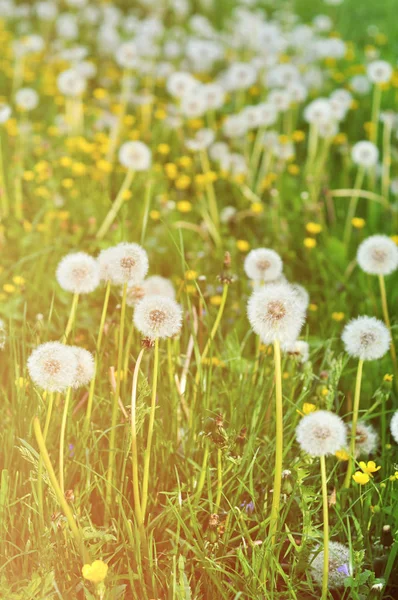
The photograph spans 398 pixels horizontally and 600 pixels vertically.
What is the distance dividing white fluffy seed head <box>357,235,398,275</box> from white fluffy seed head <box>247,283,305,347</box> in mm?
614

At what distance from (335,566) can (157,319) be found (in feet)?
2.12

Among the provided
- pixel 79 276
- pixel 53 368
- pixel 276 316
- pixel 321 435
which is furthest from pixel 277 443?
pixel 79 276

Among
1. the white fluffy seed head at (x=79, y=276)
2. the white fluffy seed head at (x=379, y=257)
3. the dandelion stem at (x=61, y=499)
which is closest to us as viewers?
the dandelion stem at (x=61, y=499)

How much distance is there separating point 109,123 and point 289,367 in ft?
7.94

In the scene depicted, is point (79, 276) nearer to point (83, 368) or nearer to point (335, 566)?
point (83, 368)

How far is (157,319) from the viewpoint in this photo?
162cm

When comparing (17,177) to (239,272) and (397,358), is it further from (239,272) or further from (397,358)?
(397,358)

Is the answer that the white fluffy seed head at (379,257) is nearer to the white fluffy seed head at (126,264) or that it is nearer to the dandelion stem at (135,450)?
the white fluffy seed head at (126,264)

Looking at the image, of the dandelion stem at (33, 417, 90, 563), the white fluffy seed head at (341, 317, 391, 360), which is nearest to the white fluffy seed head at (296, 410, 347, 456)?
the white fluffy seed head at (341, 317, 391, 360)

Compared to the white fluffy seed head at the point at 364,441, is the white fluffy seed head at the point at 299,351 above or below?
above

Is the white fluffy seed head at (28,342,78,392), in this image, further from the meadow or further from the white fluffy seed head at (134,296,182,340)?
the white fluffy seed head at (134,296,182,340)

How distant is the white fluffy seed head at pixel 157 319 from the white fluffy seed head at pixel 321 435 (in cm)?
33

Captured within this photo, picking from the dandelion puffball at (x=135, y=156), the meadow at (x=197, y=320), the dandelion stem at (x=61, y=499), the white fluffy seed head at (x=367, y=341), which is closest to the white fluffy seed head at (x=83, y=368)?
the meadow at (x=197, y=320)

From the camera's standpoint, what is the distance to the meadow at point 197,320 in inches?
63.7
